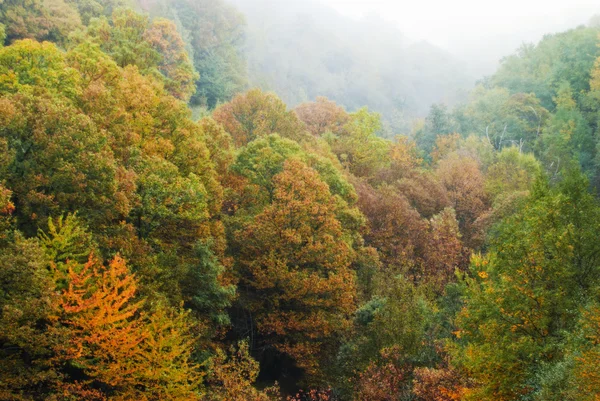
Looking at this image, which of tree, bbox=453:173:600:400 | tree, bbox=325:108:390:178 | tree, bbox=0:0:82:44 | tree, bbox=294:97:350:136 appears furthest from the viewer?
tree, bbox=294:97:350:136

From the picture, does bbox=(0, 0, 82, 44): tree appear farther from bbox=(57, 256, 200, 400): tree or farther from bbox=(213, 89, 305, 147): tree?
bbox=(57, 256, 200, 400): tree

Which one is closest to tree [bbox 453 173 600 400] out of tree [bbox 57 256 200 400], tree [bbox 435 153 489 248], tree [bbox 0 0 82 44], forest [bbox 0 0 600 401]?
forest [bbox 0 0 600 401]

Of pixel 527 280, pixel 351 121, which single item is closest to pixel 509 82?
pixel 351 121

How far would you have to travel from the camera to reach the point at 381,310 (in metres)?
27.8

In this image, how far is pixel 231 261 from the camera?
98.4 ft

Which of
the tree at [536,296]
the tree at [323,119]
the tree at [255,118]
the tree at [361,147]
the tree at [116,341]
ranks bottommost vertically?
the tree at [116,341]

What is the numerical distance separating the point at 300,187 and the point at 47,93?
1476 centimetres

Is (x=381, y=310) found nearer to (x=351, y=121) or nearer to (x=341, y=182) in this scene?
(x=341, y=182)

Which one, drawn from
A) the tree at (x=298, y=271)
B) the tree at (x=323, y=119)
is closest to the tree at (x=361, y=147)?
the tree at (x=323, y=119)

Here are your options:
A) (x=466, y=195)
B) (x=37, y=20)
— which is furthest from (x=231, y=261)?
(x=37, y=20)

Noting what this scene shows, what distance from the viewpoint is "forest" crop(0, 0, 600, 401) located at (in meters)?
19.2

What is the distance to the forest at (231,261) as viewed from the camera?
19219 mm

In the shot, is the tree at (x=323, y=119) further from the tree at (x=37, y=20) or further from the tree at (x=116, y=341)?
the tree at (x=116, y=341)

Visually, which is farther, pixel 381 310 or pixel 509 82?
pixel 509 82
